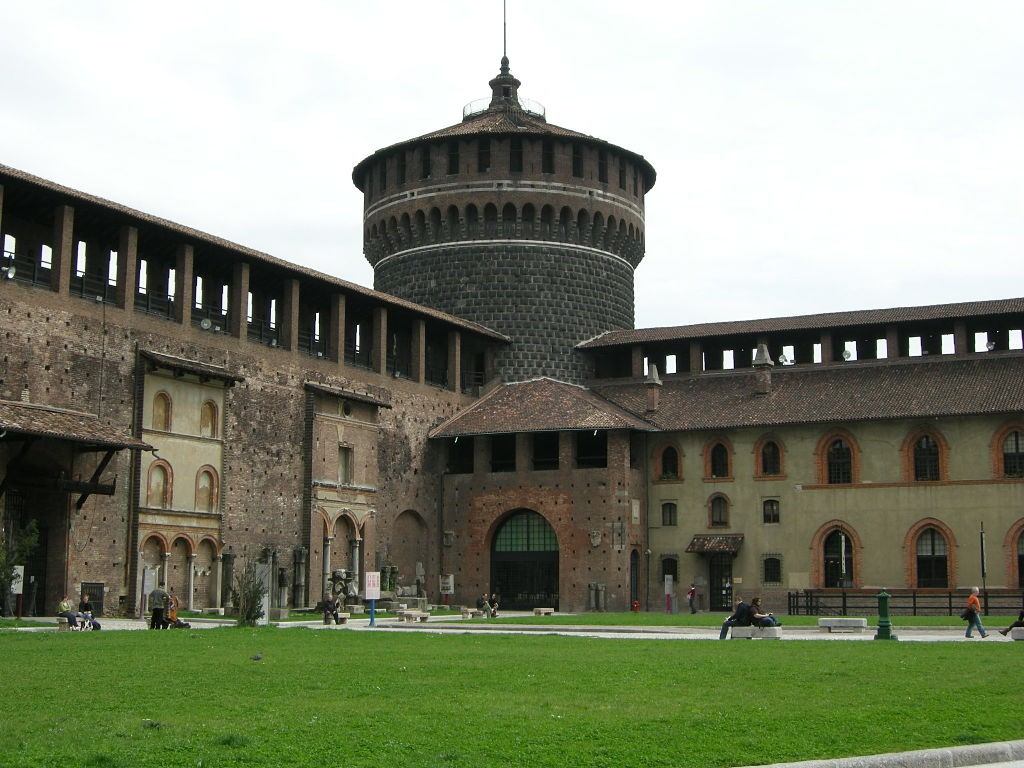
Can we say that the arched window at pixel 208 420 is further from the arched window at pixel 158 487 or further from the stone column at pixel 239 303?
the stone column at pixel 239 303

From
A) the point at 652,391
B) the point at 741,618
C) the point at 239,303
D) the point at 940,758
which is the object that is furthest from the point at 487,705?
the point at 652,391

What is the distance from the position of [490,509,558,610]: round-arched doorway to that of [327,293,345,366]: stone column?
10951 millimetres

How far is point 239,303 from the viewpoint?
46.7 m

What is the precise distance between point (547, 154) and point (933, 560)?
79.7 ft

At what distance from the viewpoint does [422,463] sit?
57156mm

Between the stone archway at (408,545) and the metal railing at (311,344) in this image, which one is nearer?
the metal railing at (311,344)

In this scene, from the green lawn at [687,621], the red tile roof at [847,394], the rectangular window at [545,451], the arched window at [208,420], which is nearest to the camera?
the green lawn at [687,621]

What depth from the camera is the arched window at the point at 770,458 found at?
184ft

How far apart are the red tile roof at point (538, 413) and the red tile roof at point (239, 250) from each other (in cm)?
297

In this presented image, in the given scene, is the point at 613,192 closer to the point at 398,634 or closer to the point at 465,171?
the point at 465,171

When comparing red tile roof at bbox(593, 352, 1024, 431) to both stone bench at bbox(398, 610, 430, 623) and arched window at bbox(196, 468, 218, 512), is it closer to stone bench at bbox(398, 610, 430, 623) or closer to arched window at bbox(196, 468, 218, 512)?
stone bench at bbox(398, 610, 430, 623)

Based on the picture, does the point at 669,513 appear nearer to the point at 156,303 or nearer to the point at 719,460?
the point at 719,460

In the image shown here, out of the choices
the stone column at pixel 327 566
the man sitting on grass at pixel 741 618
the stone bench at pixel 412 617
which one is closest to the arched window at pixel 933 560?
the stone bench at pixel 412 617

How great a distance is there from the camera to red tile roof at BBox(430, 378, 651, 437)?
5588 centimetres
